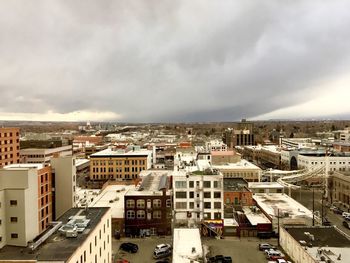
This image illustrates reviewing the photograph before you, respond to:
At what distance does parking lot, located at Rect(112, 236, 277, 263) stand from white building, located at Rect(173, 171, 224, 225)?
9.79 feet

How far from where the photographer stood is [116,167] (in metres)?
78.6

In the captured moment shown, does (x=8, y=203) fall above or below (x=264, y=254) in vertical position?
above

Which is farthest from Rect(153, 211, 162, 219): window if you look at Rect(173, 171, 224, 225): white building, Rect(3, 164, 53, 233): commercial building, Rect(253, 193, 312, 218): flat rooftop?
Rect(253, 193, 312, 218): flat rooftop

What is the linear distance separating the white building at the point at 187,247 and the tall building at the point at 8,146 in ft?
163

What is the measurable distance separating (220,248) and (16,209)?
20.9 meters

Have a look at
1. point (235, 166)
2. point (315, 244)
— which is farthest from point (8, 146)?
point (315, 244)

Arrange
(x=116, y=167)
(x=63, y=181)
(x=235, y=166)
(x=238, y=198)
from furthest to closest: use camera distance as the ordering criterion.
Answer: (x=116, y=167) < (x=235, y=166) < (x=238, y=198) < (x=63, y=181)

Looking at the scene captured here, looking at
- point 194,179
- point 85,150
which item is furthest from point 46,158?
point 194,179

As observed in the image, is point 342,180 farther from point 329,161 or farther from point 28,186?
Result: point 28,186

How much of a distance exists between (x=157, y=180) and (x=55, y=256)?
97.4 feet

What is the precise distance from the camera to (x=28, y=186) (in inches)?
991

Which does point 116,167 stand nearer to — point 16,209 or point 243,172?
point 243,172

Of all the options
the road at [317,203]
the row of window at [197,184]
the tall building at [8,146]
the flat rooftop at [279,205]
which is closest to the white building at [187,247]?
the row of window at [197,184]

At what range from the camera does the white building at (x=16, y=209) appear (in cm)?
2409
